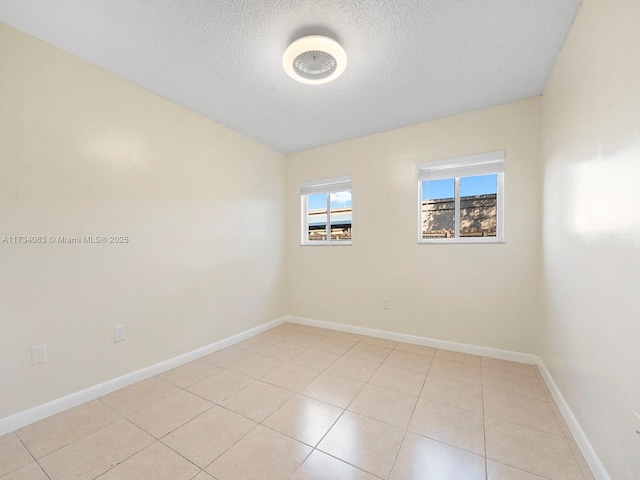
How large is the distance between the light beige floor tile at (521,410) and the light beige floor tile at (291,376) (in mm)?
1363

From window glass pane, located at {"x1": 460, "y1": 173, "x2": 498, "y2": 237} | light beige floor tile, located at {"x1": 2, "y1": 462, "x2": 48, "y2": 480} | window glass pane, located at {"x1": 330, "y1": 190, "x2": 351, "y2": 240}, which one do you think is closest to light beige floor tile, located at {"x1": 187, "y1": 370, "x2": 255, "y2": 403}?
light beige floor tile, located at {"x1": 2, "y1": 462, "x2": 48, "y2": 480}

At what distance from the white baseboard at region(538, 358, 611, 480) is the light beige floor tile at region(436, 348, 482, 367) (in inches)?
21.9

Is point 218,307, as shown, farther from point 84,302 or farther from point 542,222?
point 542,222

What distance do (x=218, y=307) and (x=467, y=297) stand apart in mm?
2757

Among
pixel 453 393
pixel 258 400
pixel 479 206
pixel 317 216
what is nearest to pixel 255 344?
pixel 258 400

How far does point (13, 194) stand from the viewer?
64.9 inches

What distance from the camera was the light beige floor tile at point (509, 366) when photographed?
7.64ft

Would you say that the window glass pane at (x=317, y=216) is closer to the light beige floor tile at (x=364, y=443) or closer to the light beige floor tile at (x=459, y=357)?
the light beige floor tile at (x=459, y=357)

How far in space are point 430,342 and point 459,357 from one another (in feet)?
1.10

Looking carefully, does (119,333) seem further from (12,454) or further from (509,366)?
(509,366)

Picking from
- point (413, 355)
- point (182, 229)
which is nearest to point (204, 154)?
point (182, 229)

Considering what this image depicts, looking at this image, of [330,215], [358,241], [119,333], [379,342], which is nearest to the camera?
[119,333]

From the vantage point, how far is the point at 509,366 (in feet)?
8.02

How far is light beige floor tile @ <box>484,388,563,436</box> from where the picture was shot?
166 cm
